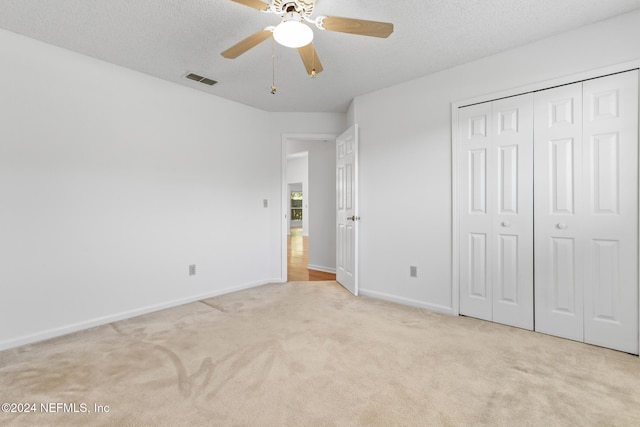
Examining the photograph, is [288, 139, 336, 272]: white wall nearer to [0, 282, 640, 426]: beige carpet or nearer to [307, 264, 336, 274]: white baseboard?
[307, 264, 336, 274]: white baseboard

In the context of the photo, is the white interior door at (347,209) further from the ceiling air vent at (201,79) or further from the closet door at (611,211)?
the closet door at (611,211)

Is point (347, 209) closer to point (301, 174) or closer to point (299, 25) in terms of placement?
point (299, 25)

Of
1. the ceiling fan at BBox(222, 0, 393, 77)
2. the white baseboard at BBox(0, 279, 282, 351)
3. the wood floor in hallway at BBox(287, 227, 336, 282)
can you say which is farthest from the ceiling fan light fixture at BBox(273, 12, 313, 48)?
the wood floor in hallway at BBox(287, 227, 336, 282)

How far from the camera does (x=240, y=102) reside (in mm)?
4078

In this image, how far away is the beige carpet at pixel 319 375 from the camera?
1.58 metres

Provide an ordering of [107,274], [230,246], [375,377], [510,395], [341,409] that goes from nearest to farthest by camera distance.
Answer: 1. [341,409]
2. [510,395]
3. [375,377]
4. [107,274]
5. [230,246]

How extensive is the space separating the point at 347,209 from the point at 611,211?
259 centimetres

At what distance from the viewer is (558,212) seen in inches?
99.6

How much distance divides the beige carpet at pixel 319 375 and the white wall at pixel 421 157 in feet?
2.12

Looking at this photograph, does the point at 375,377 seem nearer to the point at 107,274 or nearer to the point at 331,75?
the point at 107,274

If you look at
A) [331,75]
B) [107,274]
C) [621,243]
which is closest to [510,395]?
[621,243]

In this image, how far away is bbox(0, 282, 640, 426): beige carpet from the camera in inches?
62.1

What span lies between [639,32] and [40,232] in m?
4.91

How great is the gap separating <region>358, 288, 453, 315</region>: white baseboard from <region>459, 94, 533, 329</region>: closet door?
0.18 meters
